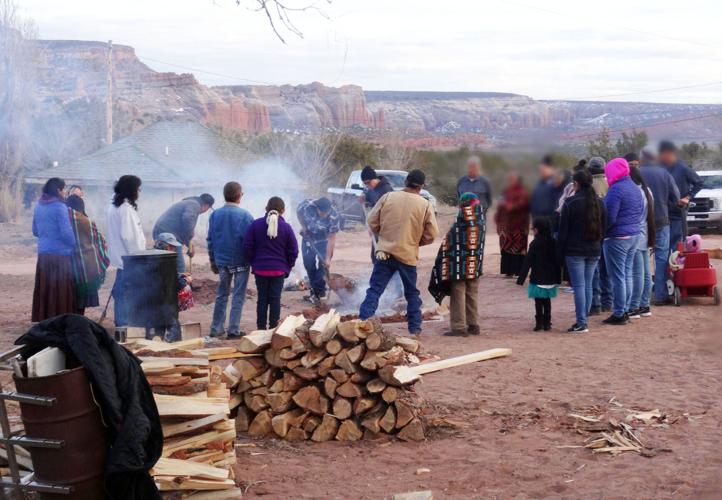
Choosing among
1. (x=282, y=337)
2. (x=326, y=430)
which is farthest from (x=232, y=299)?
(x=326, y=430)

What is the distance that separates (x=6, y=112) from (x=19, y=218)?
14.2 meters

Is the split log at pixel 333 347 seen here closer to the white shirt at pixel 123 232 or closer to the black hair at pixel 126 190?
the white shirt at pixel 123 232

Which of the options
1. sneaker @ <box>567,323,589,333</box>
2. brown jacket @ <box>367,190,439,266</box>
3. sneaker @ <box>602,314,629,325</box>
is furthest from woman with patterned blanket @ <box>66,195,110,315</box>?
sneaker @ <box>602,314,629,325</box>

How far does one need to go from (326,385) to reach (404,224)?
10.2 ft

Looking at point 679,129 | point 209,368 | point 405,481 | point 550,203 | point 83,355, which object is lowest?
point 405,481

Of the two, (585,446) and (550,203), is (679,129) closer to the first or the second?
(550,203)

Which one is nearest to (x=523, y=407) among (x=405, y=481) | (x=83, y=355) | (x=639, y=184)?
(x=405, y=481)

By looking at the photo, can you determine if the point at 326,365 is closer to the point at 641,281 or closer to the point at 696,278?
the point at 641,281

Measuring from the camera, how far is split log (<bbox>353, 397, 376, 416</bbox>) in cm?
660

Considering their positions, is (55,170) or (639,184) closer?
(639,184)

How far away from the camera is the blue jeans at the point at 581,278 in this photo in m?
9.95

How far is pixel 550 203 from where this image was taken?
21.4ft

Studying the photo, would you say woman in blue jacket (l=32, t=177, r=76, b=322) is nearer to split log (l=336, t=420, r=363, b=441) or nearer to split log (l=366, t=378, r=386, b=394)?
split log (l=336, t=420, r=363, b=441)

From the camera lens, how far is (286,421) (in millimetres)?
6676
